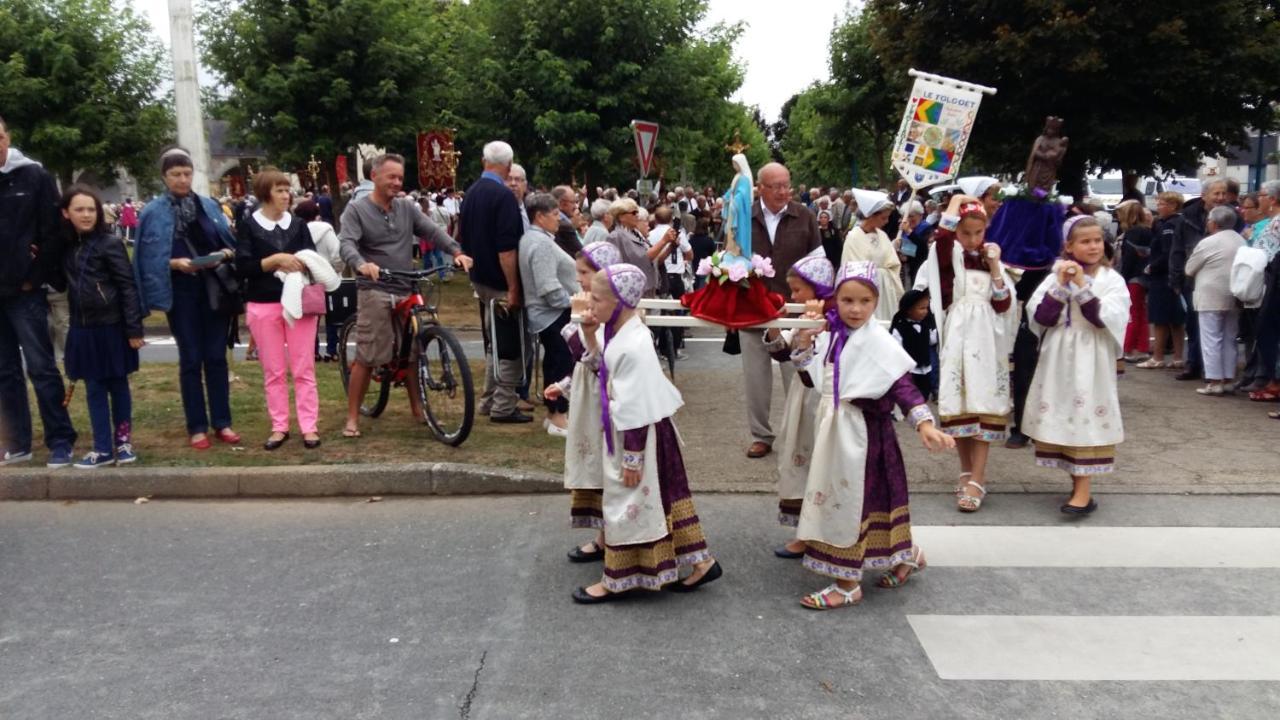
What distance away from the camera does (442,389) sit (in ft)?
24.1

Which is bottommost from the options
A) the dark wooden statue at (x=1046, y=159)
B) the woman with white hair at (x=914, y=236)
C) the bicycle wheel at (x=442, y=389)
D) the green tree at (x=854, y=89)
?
the bicycle wheel at (x=442, y=389)

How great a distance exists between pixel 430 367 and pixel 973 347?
12.6 feet

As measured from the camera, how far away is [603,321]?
469 cm

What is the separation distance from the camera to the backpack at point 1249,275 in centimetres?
897

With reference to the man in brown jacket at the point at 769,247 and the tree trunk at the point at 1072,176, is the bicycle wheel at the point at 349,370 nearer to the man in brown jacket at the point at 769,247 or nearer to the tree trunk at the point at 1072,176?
the man in brown jacket at the point at 769,247

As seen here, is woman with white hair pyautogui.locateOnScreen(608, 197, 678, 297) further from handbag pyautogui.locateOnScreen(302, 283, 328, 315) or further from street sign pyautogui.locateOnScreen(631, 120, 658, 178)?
street sign pyautogui.locateOnScreen(631, 120, 658, 178)

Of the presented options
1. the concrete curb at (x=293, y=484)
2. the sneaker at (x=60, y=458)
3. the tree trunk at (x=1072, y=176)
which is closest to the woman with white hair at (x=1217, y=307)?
the concrete curb at (x=293, y=484)

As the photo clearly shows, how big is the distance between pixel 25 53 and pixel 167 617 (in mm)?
23967

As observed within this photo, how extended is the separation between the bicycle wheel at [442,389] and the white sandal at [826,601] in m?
3.15

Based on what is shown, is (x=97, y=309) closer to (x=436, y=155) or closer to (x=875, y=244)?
(x=875, y=244)

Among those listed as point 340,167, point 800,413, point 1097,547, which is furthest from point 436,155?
point 1097,547

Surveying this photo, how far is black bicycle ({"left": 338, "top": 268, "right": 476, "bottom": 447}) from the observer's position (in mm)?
7130

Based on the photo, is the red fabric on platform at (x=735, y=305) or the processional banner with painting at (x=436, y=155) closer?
the red fabric on platform at (x=735, y=305)

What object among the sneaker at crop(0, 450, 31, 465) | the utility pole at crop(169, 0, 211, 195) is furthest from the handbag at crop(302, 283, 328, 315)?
the utility pole at crop(169, 0, 211, 195)
